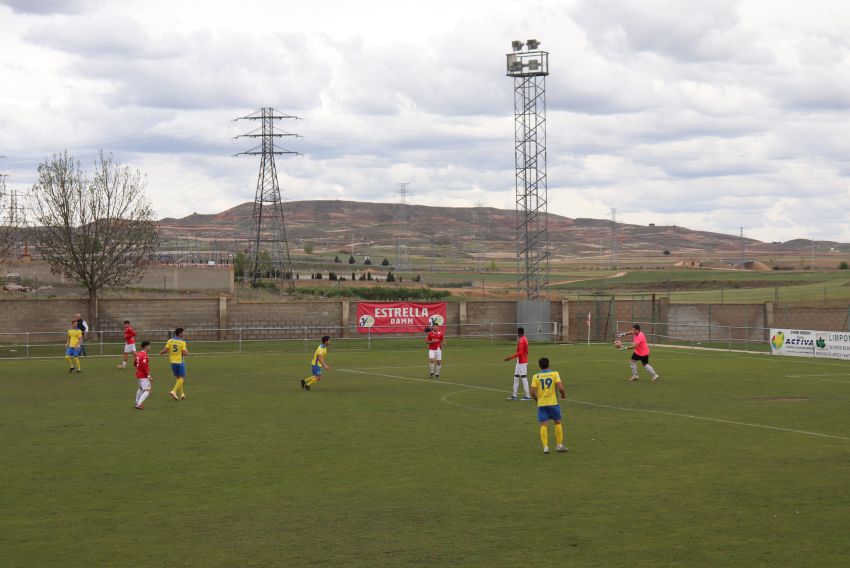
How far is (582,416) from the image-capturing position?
1016 inches

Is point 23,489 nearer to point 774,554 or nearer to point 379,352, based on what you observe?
point 774,554

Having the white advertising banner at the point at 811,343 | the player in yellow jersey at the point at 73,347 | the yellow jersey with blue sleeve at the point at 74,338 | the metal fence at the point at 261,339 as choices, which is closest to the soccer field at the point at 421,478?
the player in yellow jersey at the point at 73,347

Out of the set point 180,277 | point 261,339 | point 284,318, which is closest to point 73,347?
point 261,339

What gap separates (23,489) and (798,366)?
33955mm

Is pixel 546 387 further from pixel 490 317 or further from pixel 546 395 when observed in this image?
pixel 490 317

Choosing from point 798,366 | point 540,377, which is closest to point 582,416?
point 540,377

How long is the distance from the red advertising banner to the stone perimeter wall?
3.83ft

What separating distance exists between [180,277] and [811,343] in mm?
59423

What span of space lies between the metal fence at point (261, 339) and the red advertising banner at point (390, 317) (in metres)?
0.34

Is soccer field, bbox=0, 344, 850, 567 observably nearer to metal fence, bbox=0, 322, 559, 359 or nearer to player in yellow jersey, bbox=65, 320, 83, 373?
player in yellow jersey, bbox=65, 320, 83, 373

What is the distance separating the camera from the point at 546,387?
778 inches

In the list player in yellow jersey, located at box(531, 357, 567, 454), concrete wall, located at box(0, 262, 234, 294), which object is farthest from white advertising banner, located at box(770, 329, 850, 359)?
concrete wall, located at box(0, 262, 234, 294)

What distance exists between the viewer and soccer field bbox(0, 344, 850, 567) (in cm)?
1298

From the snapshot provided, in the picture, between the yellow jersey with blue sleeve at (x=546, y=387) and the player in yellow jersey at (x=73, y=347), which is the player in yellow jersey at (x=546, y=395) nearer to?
the yellow jersey with blue sleeve at (x=546, y=387)
